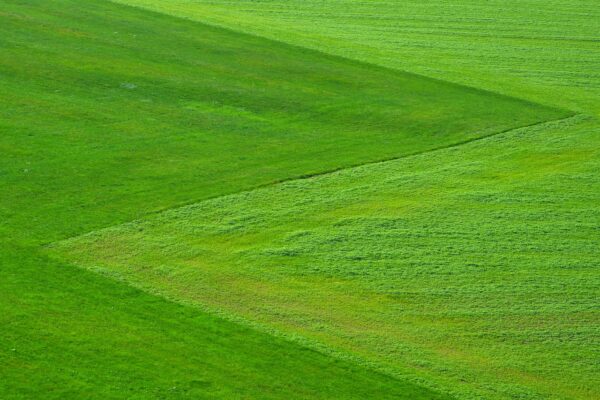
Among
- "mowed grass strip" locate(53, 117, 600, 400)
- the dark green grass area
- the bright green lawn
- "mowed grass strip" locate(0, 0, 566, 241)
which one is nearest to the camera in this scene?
the dark green grass area

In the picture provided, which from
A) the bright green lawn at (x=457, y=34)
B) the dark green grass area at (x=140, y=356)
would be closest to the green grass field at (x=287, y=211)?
the dark green grass area at (x=140, y=356)

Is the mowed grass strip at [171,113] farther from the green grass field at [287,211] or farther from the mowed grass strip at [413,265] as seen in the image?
the mowed grass strip at [413,265]

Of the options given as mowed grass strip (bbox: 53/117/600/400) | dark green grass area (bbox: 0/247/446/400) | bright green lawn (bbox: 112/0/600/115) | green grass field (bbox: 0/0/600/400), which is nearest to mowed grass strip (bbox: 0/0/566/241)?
green grass field (bbox: 0/0/600/400)

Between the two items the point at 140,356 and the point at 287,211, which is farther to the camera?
the point at 287,211

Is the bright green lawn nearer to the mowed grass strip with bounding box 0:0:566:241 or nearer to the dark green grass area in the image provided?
the mowed grass strip with bounding box 0:0:566:241

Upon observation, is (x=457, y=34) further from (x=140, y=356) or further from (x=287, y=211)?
(x=140, y=356)

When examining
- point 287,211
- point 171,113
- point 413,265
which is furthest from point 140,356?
point 171,113

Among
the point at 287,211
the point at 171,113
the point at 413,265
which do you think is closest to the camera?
the point at 413,265
